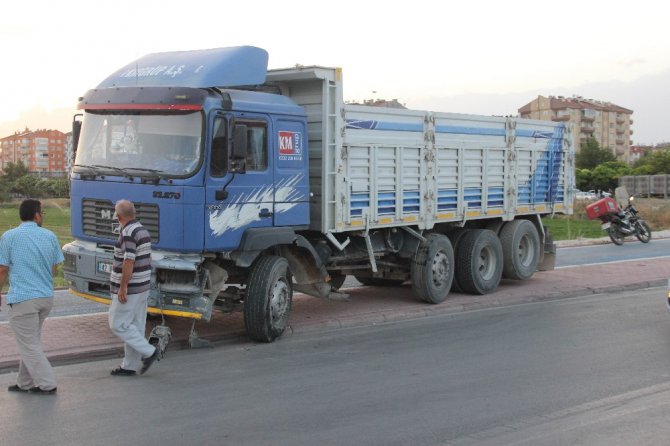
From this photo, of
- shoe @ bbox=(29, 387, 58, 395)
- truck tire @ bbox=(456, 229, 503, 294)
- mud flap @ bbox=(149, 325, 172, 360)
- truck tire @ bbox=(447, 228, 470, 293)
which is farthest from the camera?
truck tire @ bbox=(447, 228, 470, 293)

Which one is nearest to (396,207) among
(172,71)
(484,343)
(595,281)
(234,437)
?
(484,343)

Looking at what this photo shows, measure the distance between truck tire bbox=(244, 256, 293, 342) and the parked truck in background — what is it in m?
0.02

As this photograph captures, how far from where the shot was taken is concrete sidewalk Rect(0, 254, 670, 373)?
913 cm

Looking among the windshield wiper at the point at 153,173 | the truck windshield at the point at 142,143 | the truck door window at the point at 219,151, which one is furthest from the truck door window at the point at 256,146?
the windshield wiper at the point at 153,173

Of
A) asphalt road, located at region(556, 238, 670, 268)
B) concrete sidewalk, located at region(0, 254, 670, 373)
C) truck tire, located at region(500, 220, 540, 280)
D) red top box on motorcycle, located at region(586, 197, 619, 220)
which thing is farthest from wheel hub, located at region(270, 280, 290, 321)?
red top box on motorcycle, located at region(586, 197, 619, 220)

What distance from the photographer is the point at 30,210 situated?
7340 mm

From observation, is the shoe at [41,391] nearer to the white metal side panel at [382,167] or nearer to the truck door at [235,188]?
the truck door at [235,188]

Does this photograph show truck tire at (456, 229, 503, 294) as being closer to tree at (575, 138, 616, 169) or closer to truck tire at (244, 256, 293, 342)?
truck tire at (244, 256, 293, 342)

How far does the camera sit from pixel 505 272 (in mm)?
14805

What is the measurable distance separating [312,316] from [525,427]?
18.2 ft

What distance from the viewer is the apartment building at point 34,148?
150625mm

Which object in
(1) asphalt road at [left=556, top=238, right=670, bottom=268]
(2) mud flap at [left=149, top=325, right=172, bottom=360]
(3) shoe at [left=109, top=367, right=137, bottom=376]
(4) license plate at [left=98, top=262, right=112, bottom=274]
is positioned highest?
(4) license plate at [left=98, top=262, right=112, bottom=274]

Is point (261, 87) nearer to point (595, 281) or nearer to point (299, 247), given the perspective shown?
point (299, 247)

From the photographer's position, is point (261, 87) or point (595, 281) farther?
point (595, 281)
